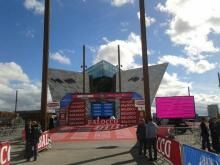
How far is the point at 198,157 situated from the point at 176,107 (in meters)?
26.3

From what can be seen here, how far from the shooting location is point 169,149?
1331cm

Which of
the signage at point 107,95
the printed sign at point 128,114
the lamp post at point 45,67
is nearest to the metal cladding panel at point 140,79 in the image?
the signage at point 107,95

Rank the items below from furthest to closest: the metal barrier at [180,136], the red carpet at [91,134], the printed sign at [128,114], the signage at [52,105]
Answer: the printed sign at [128,114] → the red carpet at [91,134] → the signage at [52,105] → the metal barrier at [180,136]

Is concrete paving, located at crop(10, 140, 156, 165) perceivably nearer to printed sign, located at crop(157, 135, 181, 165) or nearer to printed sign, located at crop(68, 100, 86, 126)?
printed sign, located at crop(157, 135, 181, 165)

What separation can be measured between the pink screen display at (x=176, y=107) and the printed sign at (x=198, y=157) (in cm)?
2467

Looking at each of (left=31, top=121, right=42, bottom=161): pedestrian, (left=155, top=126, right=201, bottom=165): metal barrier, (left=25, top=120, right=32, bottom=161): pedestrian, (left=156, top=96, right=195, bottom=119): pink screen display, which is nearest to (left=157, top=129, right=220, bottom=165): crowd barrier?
(left=155, top=126, right=201, bottom=165): metal barrier

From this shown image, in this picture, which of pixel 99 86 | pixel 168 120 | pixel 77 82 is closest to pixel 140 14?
pixel 168 120

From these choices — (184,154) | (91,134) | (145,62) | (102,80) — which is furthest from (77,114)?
(102,80)

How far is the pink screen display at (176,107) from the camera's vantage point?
3453cm

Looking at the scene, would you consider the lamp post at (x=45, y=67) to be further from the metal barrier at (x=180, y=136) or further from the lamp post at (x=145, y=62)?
the metal barrier at (x=180, y=136)

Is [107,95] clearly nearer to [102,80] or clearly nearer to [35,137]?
[35,137]

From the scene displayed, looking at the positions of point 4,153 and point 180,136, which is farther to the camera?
point 180,136

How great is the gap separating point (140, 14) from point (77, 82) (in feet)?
222

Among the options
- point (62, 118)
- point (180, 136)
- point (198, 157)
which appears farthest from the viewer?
point (62, 118)
